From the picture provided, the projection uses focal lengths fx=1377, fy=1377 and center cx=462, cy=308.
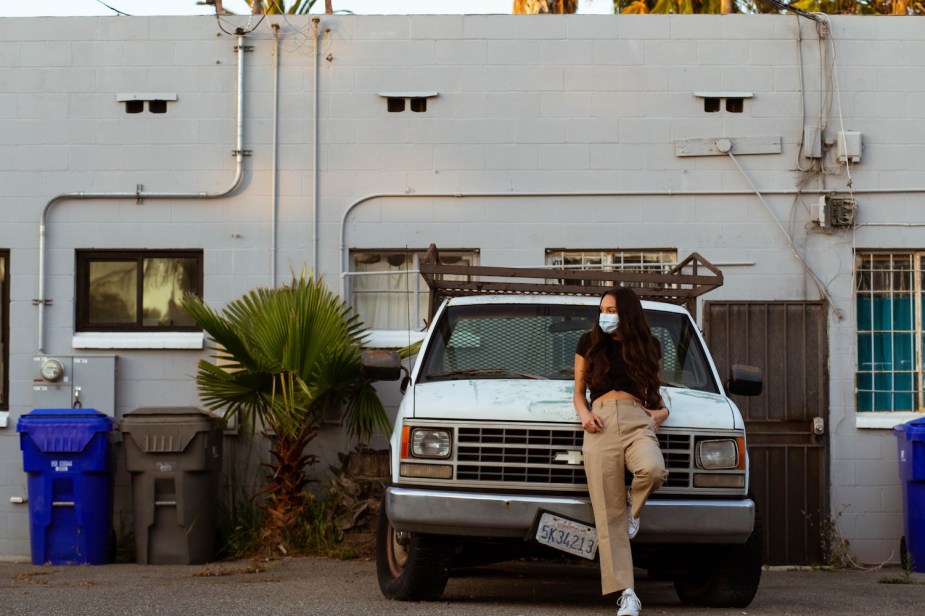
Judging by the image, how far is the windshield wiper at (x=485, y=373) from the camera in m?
7.93

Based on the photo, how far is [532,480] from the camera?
7.21 metres

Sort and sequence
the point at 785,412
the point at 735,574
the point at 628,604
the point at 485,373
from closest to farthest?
the point at 628,604 < the point at 735,574 < the point at 485,373 < the point at 785,412

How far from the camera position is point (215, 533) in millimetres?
10914

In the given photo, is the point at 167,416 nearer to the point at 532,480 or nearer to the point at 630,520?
the point at 532,480

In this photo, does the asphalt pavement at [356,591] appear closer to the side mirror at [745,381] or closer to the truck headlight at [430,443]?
the truck headlight at [430,443]

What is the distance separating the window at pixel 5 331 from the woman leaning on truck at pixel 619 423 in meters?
6.24

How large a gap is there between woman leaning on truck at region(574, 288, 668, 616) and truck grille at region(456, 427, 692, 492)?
0.55 feet

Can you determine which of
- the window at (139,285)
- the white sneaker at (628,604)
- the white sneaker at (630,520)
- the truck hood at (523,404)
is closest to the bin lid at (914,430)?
the truck hood at (523,404)

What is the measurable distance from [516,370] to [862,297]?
189 inches

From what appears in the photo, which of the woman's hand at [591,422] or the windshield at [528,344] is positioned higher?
the windshield at [528,344]

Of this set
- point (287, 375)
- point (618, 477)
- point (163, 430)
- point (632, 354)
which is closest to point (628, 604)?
point (618, 477)

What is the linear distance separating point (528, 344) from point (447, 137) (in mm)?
3947

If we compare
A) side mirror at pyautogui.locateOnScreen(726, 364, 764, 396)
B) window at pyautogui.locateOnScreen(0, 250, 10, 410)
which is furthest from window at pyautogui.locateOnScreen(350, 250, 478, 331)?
side mirror at pyautogui.locateOnScreen(726, 364, 764, 396)

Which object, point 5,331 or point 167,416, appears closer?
point 167,416
